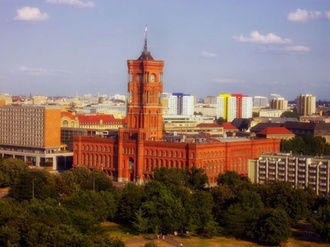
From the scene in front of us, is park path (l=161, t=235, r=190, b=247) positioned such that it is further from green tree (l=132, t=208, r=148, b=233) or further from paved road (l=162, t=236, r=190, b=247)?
green tree (l=132, t=208, r=148, b=233)

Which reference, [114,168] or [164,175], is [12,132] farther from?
[164,175]

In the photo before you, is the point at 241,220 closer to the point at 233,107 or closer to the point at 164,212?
the point at 164,212

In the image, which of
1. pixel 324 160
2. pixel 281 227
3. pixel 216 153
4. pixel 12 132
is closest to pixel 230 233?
pixel 281 227

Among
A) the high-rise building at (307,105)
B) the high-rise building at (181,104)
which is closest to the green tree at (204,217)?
the high-rise building at (181,104)

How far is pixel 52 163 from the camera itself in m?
88.8

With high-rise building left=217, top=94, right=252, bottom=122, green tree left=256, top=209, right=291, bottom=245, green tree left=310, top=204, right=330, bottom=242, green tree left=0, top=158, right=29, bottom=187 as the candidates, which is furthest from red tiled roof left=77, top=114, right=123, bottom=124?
green tree left=310, top=204, right=330, bottom=242

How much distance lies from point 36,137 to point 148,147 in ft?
68.8

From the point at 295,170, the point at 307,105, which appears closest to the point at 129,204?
the point at 295,170

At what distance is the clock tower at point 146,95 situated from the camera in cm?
7706

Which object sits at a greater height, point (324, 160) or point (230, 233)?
point (324, 160)

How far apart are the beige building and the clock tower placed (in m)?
12.5

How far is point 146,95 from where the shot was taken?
253ft

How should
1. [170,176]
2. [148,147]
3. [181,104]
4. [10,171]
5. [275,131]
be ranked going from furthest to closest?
[181,104] → [275,131] → [148,147] → [10,171] → [170,176]

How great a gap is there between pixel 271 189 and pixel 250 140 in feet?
77.4
